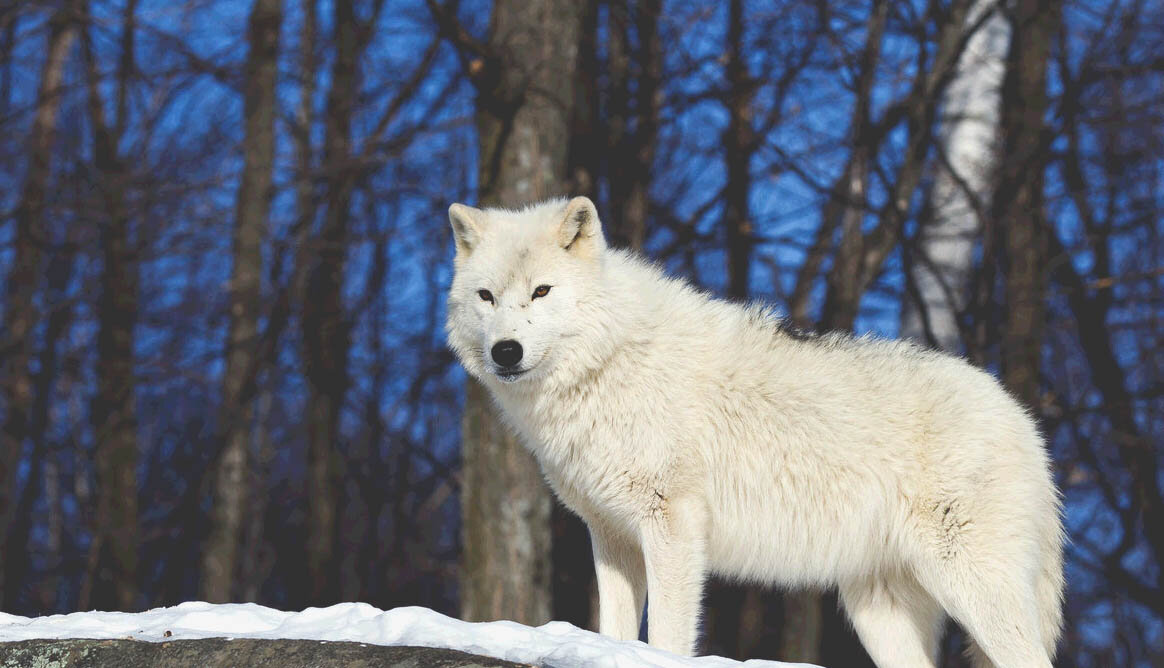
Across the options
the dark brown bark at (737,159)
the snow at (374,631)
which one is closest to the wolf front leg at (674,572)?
the snow at (374,631)

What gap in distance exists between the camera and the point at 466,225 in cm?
557

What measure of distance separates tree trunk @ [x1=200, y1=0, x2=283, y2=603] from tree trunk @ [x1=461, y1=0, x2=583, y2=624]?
502 cm

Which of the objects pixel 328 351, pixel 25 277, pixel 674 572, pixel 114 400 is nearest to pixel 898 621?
pixel 674 572

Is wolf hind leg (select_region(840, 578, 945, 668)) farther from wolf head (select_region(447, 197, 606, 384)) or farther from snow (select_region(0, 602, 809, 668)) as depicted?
wolf head (select_region(447, 197, 606, 384))

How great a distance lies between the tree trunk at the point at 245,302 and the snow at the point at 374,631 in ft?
26.8

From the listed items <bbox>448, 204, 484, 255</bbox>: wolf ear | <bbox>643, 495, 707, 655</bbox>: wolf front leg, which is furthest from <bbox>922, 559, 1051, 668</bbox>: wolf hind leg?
<bbox>448, 204, 484, 255</bbox>: wolf ear

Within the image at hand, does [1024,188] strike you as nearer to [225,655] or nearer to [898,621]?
[898,621]

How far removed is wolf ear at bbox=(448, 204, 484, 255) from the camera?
218 inches

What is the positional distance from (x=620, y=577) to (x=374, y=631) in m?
1.54

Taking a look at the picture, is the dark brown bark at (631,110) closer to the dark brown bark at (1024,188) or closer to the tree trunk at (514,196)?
the dark brown bark at (1024,188)

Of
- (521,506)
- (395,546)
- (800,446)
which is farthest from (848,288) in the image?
(395,546)

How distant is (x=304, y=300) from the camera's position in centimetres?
1605

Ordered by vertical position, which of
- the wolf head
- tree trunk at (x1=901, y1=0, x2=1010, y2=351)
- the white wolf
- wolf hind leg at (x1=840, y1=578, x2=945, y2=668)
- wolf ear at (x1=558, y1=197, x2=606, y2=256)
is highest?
tree trunk at (x1=901, y1=0, x2=1010, y2=351)

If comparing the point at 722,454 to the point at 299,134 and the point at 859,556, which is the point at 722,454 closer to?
the point at 859,556
